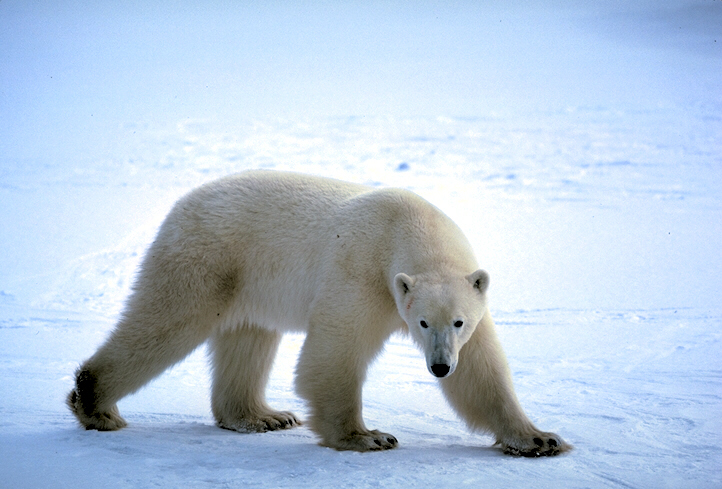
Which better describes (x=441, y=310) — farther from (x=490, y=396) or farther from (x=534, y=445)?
(x=534, y=445)

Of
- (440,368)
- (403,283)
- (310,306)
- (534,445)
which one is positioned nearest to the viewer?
(440,368)

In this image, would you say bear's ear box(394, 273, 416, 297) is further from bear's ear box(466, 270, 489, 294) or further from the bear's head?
bear's ear box(466, 270, 489, 294)

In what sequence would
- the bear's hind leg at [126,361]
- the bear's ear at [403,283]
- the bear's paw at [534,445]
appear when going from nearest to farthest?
1. the bear's ear at [403,283]
2. the bear's paw at [534,445]
3. the bear's hind leg at [126,361]

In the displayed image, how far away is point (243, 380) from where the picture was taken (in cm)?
484

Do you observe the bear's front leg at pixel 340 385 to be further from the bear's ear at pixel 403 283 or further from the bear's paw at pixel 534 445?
the bear's paw at pixel 534 445

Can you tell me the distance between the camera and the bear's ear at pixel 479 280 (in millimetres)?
3828

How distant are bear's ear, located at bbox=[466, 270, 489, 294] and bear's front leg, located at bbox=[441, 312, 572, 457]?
34 centimetres

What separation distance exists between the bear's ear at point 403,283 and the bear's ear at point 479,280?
275mm

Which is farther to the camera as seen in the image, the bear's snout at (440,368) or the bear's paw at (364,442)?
the bear's paw at (364,442)

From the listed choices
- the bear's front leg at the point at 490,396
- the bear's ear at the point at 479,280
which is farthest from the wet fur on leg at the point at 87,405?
the bear's ear at the point at 479,280

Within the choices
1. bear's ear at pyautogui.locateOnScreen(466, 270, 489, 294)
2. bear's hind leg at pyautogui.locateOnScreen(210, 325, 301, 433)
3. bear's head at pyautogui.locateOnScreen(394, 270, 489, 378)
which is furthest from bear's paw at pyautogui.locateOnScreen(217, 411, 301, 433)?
bear's ear at pyautogui.locateOnScreen(466, 270, 489, 294)

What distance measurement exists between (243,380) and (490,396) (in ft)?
5.03

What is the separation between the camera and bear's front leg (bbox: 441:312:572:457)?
4020 millimetres

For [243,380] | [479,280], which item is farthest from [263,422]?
A: [479,280]
